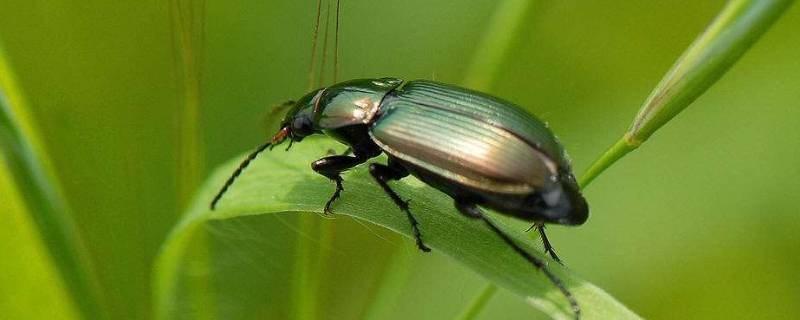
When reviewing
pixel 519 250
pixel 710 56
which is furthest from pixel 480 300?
pixel 710 56

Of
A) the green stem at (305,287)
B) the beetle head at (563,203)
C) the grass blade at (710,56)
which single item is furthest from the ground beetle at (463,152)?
the grass blade at (710,56)

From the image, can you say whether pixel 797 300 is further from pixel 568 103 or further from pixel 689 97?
pixel 689 97

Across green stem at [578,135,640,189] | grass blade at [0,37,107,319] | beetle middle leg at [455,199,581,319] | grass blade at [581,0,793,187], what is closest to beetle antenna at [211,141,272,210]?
grass blade at [0,37,107,319]

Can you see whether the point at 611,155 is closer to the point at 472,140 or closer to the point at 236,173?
the point at 472,140

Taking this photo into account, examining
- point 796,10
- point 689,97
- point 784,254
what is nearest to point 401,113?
point 689,97

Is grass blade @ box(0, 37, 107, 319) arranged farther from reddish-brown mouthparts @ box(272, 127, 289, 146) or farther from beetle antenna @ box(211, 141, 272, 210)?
reddish-brown mouthparts @ box(272, 127, 289, 146)

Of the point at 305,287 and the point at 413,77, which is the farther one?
the point at 413,77
